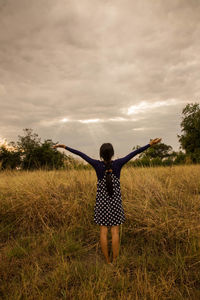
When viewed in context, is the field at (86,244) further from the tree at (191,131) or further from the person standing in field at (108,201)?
the tree at (191,131)

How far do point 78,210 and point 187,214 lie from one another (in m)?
2.07

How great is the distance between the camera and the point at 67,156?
256 inches

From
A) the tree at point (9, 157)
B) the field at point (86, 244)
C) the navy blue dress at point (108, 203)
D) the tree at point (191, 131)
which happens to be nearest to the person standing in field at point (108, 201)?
the navy blue dress at point (108, 203)

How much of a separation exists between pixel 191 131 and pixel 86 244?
2599cm

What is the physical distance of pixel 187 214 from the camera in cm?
364

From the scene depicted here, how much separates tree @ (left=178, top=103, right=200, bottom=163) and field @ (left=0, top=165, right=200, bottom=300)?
21529 millimetres

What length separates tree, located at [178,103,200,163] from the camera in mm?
25205

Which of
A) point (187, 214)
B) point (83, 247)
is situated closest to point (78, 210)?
point (83, 247)

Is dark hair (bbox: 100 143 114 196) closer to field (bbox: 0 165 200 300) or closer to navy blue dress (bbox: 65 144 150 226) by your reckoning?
navy blue dress (bbox: 65 144 150 226)

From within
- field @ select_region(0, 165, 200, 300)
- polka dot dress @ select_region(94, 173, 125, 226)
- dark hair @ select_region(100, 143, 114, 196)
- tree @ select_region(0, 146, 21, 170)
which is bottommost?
field @ select_region(0, 165, 200, 300)

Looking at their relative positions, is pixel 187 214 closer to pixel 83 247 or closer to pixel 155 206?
pixel 155 206

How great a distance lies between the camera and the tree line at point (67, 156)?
946 centimetres

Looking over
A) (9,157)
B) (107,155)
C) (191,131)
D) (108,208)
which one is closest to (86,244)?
(108,208)

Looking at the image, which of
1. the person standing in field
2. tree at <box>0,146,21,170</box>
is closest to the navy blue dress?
the person standing in field
